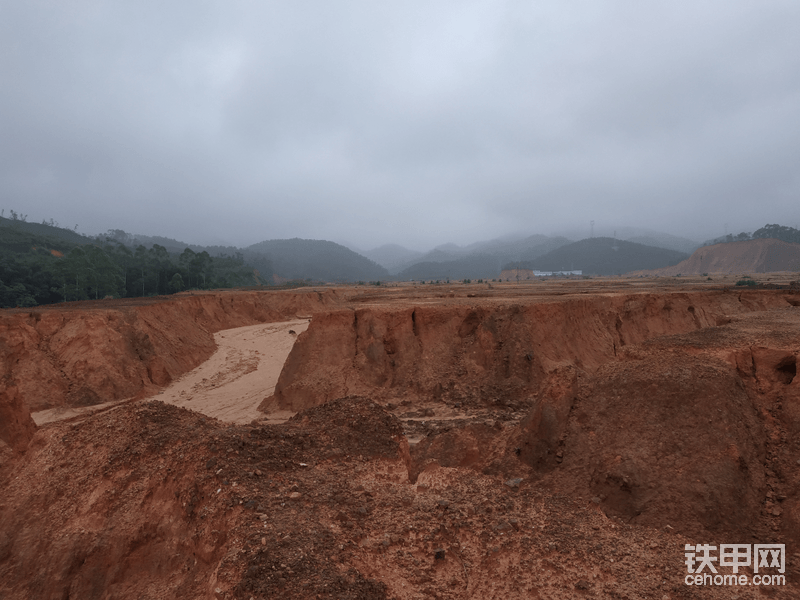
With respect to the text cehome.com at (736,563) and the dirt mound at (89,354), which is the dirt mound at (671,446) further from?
the dirt mound at (89,354)

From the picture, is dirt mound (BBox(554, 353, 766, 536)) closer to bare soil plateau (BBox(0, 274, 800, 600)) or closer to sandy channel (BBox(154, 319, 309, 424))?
bare soil plateau (BBox(0, 274, 800, 600))

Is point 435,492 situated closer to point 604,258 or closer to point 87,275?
point 87,275

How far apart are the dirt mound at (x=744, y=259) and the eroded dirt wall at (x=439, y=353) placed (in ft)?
347

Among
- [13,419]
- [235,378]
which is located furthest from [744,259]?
[13,419]

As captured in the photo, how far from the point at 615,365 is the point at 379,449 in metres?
5.26

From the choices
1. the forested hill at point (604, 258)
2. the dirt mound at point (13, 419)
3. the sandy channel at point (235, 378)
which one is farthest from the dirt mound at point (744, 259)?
the dirt mound at point (13, 419)

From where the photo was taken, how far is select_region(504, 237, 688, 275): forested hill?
159 metres

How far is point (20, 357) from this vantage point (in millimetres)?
16422

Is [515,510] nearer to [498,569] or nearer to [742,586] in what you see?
[498,569]

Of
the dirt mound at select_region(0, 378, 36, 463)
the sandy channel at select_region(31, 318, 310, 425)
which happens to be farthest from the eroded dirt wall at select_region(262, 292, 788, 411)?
the dirt mound at select_region(0, 378, 36, 463)

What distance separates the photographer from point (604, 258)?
169 meters

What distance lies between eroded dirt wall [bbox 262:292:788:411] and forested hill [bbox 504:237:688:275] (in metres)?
142

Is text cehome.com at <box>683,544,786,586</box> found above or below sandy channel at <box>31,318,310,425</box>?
above

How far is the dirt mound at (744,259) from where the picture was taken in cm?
9244
